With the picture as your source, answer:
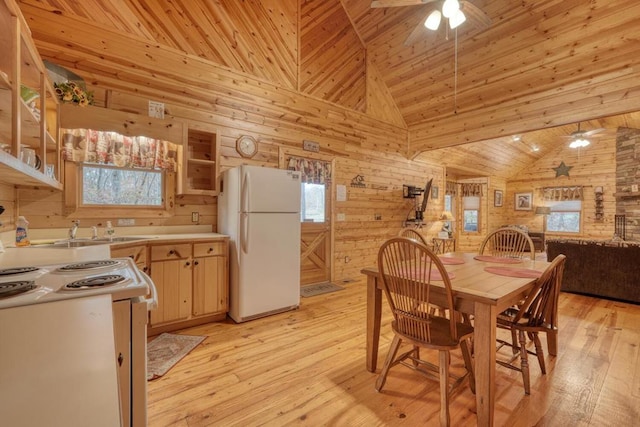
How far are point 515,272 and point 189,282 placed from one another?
2814mm

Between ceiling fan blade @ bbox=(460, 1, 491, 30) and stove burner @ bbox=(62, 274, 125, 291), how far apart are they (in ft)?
11.1

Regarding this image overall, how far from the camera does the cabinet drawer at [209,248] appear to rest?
290 centimetres

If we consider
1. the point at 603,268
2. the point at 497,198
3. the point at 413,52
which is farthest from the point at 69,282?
the point at 497,198

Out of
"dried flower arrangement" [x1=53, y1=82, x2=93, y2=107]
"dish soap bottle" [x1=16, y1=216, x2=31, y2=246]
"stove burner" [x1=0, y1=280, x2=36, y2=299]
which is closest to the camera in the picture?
"stove burner" [x1=0, y1=280, x2=36, y2=299]

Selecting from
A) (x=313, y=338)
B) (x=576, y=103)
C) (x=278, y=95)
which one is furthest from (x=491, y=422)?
(x=576, y=103)

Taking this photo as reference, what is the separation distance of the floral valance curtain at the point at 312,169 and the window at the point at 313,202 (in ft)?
0.29

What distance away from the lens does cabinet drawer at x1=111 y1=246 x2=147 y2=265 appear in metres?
2.40

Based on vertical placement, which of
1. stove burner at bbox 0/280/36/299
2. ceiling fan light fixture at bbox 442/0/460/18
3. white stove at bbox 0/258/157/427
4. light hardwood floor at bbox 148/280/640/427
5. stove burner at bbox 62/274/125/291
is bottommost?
light hardwood floor at bbox 148/280/640/427

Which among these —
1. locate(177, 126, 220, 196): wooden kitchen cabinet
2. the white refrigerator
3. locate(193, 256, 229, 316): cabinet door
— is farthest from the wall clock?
locate(193, 256, 229, 316): cabinet door

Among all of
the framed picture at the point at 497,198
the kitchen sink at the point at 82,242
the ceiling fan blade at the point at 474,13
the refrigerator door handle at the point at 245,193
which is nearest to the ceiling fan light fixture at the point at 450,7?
the ceiling fan blade at the point at 474,13

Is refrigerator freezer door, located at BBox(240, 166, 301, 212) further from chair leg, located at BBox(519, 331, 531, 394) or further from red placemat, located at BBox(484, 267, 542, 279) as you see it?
chair leg, located at BBox(519, 331, 531, 394)

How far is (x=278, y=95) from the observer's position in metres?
4.10

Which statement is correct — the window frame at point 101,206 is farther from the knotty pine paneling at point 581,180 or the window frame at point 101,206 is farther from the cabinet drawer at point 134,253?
the knotty pine paneling at point 581,180

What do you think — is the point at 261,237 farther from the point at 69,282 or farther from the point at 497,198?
the point at 497,198
